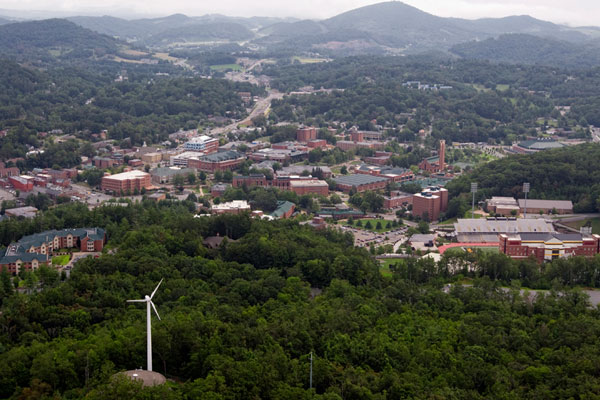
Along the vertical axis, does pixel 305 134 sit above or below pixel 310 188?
above

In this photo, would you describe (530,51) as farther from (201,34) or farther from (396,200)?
(396,200)

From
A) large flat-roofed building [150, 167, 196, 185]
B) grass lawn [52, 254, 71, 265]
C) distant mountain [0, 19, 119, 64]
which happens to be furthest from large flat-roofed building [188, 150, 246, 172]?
distant mountain [0, 19, 119, 64]

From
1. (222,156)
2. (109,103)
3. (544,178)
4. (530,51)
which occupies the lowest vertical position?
(222,156)

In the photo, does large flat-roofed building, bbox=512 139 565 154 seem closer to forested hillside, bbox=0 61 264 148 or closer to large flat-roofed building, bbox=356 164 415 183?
large flat-roofed building, bbox=356 164 415 183

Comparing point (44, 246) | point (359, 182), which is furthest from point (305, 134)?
point (44, 246)

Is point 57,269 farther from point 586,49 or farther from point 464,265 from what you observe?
point 586,49

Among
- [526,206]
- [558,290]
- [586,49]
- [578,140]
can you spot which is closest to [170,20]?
[586,49]
